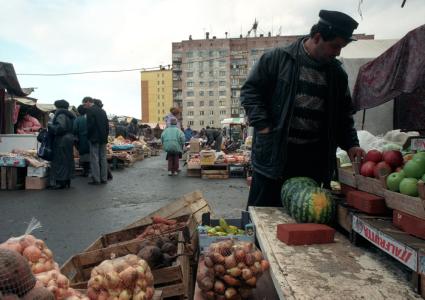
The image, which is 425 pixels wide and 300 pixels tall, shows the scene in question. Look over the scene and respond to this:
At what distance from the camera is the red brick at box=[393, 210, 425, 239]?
215cm

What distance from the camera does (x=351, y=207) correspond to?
2979 millimetres

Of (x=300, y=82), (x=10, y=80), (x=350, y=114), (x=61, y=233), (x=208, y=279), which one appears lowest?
(x=61, y=233)

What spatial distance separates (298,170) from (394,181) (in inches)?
46.6

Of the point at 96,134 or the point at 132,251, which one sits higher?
the point at 96,134

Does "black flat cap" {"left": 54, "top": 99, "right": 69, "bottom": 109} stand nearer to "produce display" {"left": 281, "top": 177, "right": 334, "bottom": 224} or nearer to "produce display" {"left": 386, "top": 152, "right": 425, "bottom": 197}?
"produce display" {"left": 281, "top": 177, "right": 334, "bottom": 224}

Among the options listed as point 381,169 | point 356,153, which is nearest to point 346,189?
point 356,153

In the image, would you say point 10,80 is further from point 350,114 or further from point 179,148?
point 350,114

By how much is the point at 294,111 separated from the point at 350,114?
65cm

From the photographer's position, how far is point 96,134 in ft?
37.0

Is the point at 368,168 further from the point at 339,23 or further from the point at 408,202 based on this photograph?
the point at 339,23

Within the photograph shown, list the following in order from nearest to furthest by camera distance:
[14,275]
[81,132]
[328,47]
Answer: [14,275] → [328,47] → [81,132]

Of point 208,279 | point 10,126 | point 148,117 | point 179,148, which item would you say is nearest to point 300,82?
point 208,279

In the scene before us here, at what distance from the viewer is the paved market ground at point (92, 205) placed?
6.13 m

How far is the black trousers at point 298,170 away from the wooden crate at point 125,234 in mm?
826
